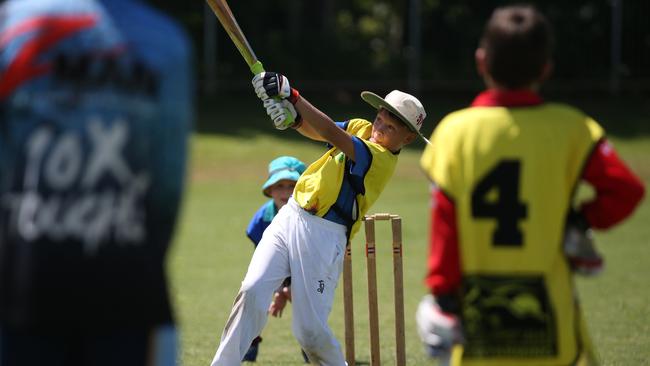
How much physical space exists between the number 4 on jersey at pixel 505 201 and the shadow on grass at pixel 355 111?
2383 cm

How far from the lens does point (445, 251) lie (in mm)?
3479

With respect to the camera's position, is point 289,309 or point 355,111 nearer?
point 289,309

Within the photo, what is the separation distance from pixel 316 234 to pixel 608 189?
2913mm

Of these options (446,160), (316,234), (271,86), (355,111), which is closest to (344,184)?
(316,234)

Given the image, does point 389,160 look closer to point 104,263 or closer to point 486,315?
point 486,315

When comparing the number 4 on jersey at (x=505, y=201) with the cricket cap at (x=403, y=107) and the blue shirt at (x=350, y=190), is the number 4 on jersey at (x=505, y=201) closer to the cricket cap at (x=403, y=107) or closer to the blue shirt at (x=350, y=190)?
the blue shirt at (x=350, y=190)

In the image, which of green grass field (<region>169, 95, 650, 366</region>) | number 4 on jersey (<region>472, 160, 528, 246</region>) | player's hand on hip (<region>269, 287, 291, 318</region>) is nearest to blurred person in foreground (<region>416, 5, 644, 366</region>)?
number 4 on jersey (<region>472, 160, 528, 246</region>)

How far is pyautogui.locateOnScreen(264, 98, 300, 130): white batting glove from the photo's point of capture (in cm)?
607

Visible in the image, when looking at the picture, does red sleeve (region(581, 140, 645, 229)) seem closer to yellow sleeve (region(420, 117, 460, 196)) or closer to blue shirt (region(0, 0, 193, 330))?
yellow sleeve (region(420, 117, 460, 196))

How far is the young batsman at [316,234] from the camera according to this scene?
20.4 feet

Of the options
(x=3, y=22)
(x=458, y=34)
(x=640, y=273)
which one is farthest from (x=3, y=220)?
(x=458, y=34)

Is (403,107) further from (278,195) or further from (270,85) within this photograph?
(278,195)

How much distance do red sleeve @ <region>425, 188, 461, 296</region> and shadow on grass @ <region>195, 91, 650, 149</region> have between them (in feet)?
78.2

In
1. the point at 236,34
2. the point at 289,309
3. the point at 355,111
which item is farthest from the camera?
the point at 355,111
